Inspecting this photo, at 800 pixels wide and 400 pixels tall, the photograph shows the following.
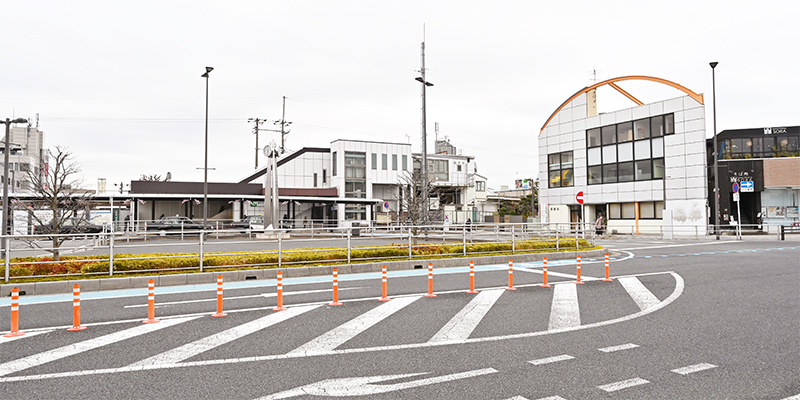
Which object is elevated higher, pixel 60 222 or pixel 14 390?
pixel 60 222

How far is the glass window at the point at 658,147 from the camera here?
3950 centimetres

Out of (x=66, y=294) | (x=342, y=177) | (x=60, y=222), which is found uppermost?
(x=342, y=177)

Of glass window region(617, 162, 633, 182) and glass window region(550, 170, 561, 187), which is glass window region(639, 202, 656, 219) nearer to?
glass window region(617, 162, 633, 182)

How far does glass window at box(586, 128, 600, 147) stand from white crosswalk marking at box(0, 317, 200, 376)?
41.0m

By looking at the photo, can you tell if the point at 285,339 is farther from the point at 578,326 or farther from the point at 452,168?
the point at 452,168

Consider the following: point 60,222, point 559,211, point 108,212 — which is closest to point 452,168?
point 559,211

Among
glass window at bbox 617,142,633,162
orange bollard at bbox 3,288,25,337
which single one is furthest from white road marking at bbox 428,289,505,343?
glass window at bbox 617,142,633,162

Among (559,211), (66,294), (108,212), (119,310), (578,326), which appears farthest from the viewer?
(559,211)

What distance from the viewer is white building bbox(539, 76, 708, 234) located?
37.5 metres

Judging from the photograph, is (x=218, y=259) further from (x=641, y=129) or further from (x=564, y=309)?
(x=641, y=129)

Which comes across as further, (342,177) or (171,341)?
(342,177)

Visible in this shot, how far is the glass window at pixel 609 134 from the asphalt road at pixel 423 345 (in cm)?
3238

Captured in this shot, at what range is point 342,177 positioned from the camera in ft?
188

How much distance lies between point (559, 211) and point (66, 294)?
40278 millimetres
